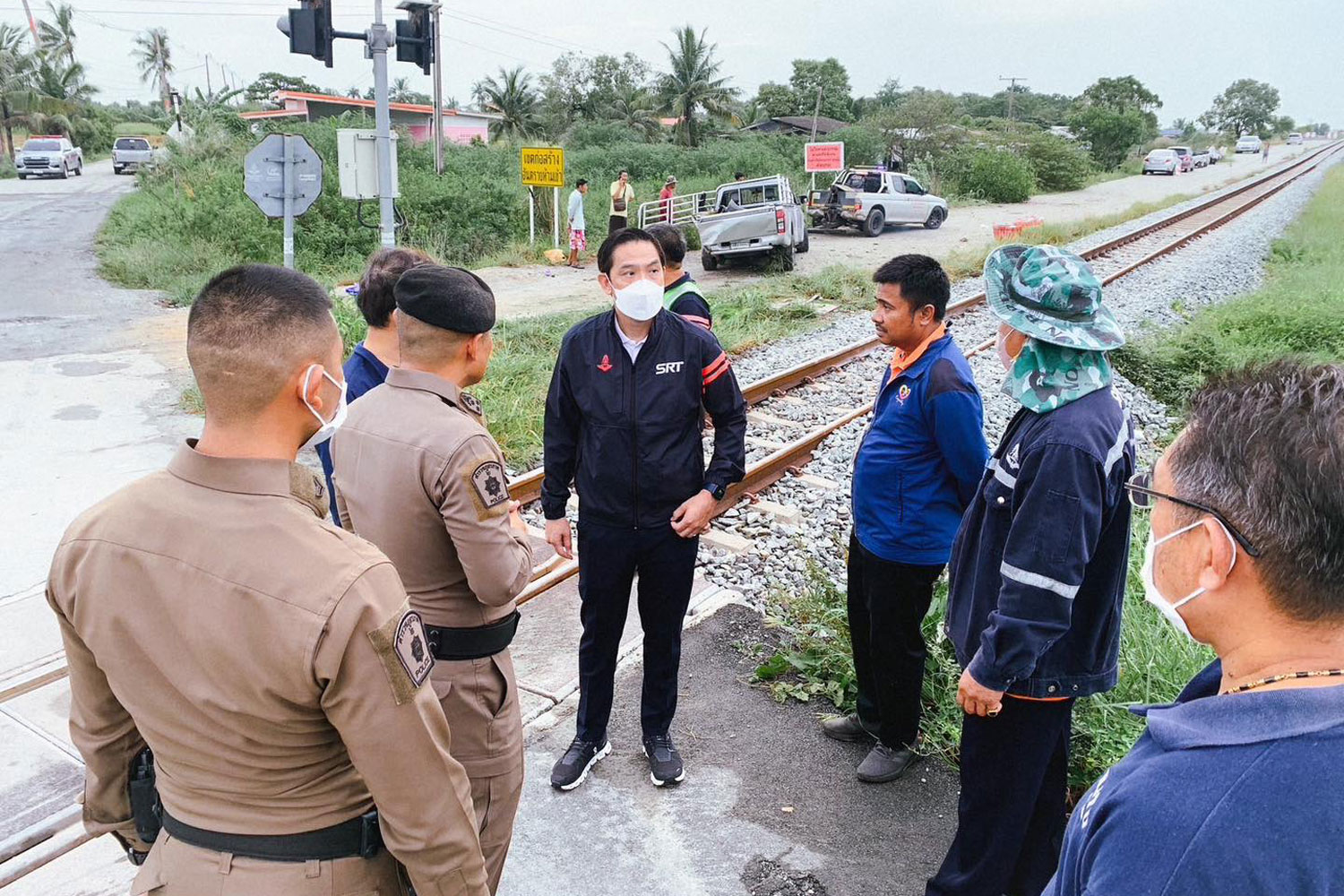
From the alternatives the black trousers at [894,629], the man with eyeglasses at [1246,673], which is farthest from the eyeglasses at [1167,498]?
the black trousers at [894,629]

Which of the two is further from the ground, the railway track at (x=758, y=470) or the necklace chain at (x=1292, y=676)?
the necklace chain at (x=1292, y=676)

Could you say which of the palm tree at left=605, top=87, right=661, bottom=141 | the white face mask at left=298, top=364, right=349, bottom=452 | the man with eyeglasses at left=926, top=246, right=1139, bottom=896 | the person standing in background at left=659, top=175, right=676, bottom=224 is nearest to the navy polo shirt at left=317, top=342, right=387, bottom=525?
the white face mask at left=298, top=364, right=349, bottom=452

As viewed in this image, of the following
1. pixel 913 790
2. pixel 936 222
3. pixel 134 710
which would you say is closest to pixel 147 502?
pixel 134 710

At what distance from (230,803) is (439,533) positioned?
3.02ft

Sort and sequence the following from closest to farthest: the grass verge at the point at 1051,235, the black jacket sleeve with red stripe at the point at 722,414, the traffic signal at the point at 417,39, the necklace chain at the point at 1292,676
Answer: the necklace chain at the point at 1292,676, the black jacket sleeve with red stripe at the point at 722,414, the traffic signal at the point at 417,39, the grass verge at the point at 1051,235

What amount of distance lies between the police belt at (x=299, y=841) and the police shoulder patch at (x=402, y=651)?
0.32 metres

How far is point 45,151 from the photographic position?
122 feet

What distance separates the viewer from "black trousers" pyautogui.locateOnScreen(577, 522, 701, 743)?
353 cm

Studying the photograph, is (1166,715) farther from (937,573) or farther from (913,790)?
(913,790)

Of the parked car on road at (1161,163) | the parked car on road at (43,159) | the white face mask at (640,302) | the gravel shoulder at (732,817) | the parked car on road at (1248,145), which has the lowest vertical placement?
the gravel shoulder at (732,817)

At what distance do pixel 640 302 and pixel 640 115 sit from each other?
2027 inches

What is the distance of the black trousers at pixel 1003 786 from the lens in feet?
8.77

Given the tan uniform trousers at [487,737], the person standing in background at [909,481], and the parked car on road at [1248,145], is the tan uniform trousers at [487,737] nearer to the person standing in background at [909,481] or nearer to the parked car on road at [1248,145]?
the person standing in background at [909,481]

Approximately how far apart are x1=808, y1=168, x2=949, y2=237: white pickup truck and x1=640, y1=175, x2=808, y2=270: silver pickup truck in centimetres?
536
